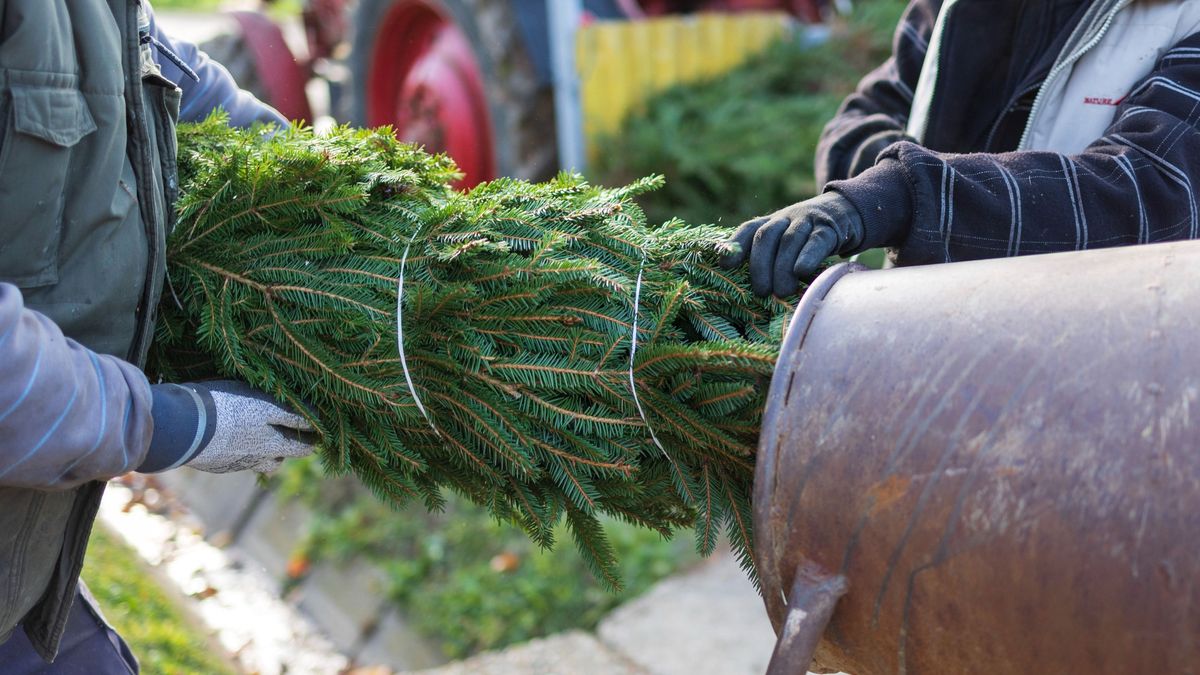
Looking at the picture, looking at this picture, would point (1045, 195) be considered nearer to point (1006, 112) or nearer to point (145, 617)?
point (1006, 112)

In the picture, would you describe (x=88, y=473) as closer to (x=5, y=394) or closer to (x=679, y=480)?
(x=5, y=394)

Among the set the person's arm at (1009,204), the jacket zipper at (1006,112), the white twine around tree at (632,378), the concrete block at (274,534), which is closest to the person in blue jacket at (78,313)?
the white twine around tree at (632,378)

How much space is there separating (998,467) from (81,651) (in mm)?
1495

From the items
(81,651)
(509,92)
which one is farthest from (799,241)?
(509,92)

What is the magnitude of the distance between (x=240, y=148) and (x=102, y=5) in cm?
32

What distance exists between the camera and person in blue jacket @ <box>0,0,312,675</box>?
4.23 feet

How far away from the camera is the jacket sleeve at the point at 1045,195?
155 centimetres

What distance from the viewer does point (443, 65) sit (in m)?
4.84

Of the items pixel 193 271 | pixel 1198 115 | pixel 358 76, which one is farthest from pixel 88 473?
pixel 358 76

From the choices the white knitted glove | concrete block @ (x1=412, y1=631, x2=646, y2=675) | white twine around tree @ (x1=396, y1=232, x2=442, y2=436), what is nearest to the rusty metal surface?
white twine around tree @ (x1=396, y1=232, x2=442, y2=436)

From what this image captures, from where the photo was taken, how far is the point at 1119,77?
1.71 m

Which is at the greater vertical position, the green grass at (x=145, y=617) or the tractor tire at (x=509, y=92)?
the tractor tire at (x=509, y=92)

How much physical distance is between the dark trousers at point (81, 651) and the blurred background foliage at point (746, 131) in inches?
111

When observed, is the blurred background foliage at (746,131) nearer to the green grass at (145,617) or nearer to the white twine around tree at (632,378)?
the green grass at (145,617)
